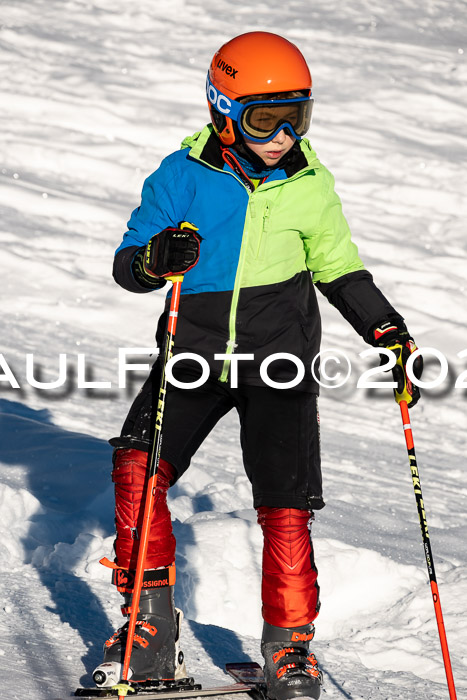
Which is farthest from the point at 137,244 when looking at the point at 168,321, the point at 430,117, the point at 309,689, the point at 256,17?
the point at 256,17

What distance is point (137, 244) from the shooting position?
146 inches

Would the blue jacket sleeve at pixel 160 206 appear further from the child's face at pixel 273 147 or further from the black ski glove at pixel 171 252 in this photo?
the child's face at pixel 273 147

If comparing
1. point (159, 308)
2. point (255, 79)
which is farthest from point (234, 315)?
point (159, 308)

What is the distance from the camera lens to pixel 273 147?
3588 millimetres

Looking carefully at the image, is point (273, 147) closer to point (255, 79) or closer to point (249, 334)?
point (255, 79)

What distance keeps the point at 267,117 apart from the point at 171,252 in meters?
0.61

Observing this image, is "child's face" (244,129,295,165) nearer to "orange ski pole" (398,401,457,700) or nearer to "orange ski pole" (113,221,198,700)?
"orange ski pole" (113,221,198,700)

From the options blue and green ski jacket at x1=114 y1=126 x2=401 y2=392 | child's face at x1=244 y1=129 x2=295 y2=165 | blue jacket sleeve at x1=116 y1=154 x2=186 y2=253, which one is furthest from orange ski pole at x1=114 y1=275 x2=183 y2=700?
child's face at x1=244 y1=129 x2=295 y2=165

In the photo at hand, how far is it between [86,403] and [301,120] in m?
4.52

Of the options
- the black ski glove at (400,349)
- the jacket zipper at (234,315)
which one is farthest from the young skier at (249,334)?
the black ski glove at (400,349)

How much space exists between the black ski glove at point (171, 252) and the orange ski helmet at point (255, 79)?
43 centimetres

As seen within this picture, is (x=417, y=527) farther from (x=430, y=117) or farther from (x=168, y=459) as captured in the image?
(x=430, y=117)

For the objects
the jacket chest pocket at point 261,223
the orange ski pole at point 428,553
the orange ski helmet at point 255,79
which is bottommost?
the orange ski pole at point 428,553

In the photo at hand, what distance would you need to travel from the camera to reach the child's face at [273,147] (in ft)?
11.8
